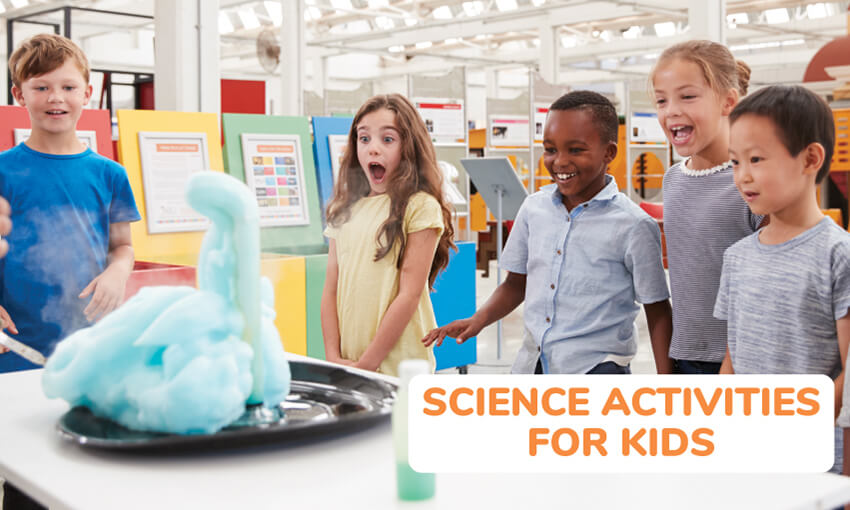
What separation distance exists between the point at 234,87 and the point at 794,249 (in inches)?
259

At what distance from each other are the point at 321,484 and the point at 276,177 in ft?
9.47

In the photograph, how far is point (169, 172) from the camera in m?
3.49

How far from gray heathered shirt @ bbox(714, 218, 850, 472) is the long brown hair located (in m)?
0.83

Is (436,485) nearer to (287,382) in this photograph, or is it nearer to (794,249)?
(287,382)

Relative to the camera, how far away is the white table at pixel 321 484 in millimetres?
791

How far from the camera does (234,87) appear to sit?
732cm

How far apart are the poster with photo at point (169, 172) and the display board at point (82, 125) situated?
0.52 feet

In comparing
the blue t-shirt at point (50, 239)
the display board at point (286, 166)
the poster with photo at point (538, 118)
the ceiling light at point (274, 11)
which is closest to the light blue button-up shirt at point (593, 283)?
the blue t-shirt at point (50, 239)

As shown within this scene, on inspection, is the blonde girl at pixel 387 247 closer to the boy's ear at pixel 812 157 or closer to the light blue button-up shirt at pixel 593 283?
the light blue button-up shirt at pixel 593 283

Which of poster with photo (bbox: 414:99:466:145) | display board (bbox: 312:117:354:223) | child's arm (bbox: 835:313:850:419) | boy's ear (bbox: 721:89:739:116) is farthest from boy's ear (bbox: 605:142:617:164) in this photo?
poster with photo (bbox: 414:99:466:145)

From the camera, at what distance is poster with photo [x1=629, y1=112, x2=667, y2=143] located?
9836 millimetres

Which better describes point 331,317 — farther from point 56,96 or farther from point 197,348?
point 197,348

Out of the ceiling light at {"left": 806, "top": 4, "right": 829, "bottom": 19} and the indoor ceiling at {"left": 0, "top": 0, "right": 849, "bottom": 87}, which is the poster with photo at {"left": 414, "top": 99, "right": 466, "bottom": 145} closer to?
the indoor ceiling at {"left": 0, "top": 0, "right": 849, "bottom": 87}

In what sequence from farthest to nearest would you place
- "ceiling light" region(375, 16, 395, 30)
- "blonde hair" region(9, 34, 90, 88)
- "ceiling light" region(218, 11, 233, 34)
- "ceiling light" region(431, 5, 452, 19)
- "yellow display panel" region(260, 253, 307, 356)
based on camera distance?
"ceiling light" region(218, 11, 233, 34), "ceiling light" region(375, 16, 395, 30), "ceiling light" region(431, 5, 452, 19), "yellow display panel" region(260, 253, 307, 356), "blonde hair" region(9, 34, 90, 88)
